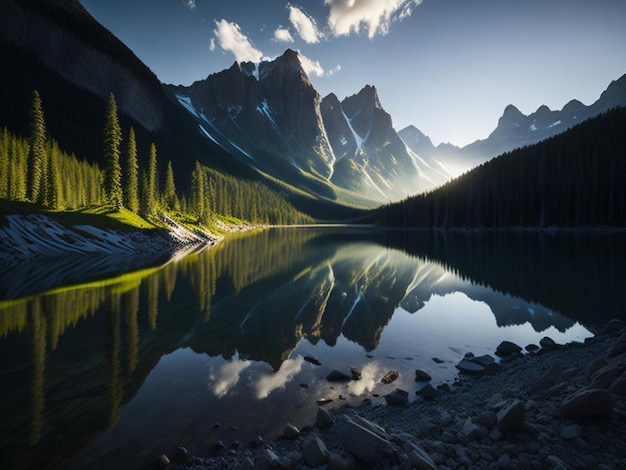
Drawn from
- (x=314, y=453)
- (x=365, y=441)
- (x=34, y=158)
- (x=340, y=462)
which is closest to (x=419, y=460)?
(x=365, y=441)

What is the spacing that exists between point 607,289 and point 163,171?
18939 cm

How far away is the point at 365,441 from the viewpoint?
6.55m

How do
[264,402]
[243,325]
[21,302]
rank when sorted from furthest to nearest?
[21,302] < [243,325] < [264,402]

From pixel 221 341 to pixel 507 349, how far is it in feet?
49.1

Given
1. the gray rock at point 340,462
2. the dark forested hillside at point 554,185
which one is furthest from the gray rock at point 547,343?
the dark forested hillside at point 554,185

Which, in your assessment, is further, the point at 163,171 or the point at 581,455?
the point at 163,171

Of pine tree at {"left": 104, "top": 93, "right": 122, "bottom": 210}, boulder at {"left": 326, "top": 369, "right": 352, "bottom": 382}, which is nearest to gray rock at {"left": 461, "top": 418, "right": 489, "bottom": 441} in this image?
boulder at {"left": 326, "top": 369, "right": 352, "bottom": 382}

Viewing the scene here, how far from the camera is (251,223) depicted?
17325 centimetres

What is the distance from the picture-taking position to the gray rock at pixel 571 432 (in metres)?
6.20

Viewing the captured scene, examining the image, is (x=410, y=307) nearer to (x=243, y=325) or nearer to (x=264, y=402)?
(x=243, y=325)

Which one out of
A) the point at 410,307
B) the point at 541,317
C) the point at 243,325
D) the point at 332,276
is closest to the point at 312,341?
the point at 243,325

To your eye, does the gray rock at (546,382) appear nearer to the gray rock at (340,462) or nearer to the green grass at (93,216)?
the gray rock at (340,462)

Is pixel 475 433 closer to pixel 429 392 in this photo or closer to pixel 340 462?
pixel 340 462

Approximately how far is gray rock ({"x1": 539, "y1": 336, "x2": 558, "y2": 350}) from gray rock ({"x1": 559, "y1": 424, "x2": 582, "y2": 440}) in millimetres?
9958
